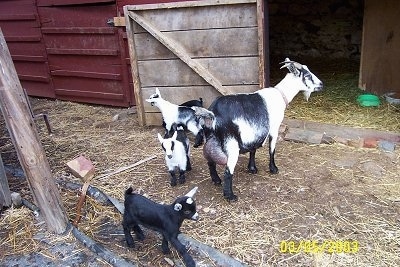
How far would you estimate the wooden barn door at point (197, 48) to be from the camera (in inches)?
199

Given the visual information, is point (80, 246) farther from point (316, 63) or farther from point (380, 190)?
point (316, 63)

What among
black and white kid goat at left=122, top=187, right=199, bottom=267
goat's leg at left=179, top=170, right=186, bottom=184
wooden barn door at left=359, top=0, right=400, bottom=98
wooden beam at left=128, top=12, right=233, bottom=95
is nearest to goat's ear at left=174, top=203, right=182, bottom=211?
black and white kid goat at left=122, top=187, right=199, bottom=267

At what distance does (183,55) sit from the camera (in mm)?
5387

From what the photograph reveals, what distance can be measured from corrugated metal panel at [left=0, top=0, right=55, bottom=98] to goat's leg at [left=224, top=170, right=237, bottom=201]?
5.46 meters

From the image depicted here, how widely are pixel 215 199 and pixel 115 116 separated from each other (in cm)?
324

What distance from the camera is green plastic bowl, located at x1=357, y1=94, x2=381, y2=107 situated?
6.17 m

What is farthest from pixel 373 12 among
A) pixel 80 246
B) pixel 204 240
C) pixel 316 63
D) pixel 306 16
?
pixel 80 246

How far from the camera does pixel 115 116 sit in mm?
6672

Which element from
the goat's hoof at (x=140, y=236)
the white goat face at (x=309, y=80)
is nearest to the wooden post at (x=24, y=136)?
the goat's hoof at (x=140, y=236)

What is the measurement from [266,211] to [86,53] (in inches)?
188

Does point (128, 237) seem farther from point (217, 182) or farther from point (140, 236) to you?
point (217, 182)
